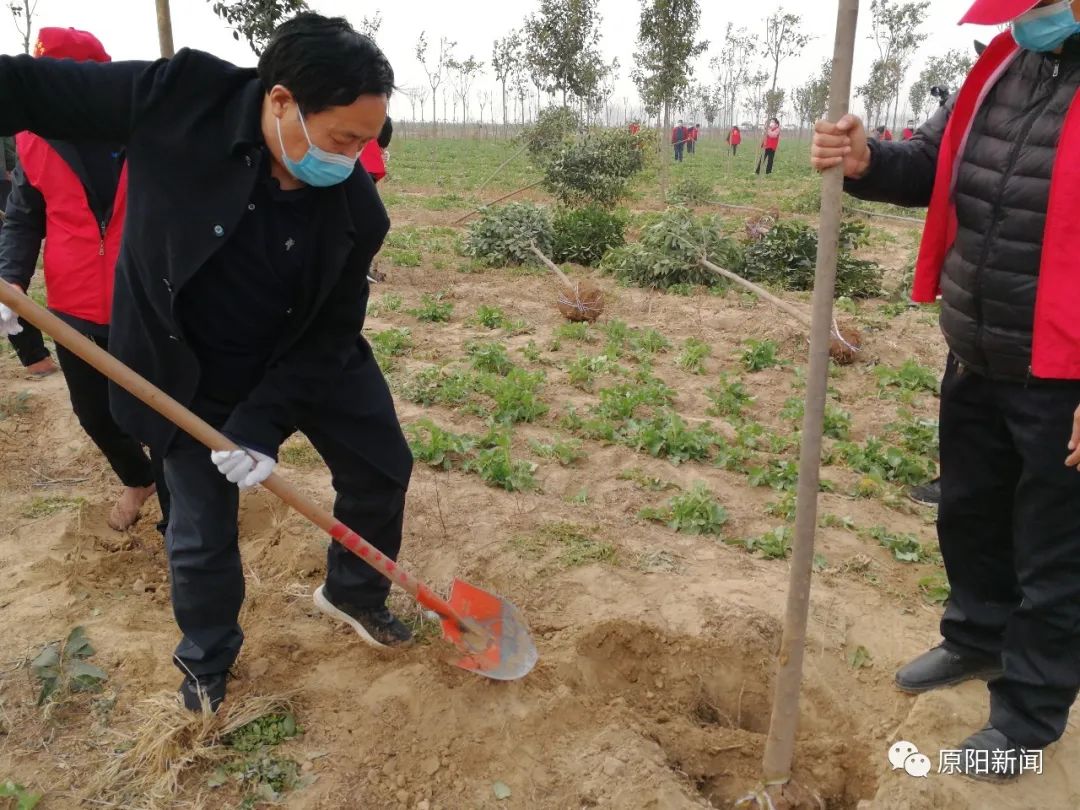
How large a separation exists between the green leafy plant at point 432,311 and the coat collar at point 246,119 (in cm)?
552

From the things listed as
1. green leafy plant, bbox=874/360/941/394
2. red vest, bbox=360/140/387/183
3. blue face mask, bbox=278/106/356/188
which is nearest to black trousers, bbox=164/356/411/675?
blue face mask, bbox=278/106/356/188

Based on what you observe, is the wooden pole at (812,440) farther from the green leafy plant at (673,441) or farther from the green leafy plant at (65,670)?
the green leafy plant at (673,441)

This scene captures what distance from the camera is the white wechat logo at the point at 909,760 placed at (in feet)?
7.63

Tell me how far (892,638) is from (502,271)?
770 cm

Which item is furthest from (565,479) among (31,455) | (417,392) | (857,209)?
(857,209)

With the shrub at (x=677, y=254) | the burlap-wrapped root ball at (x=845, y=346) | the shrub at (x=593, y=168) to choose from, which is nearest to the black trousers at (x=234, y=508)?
the burlap-wrapped root ball at (x=845, y=346)

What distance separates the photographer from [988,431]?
2311 millimetres

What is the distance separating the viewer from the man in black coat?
1.93 meters

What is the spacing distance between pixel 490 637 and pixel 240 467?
3.43ft

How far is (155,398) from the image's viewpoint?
2021 millimetres

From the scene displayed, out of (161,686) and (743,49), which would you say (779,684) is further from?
(743,49)

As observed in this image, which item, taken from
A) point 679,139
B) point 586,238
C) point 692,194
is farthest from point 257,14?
point 679,139

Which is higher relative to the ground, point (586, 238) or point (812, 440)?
point (812, 440)

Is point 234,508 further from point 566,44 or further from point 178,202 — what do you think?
point 566,44
